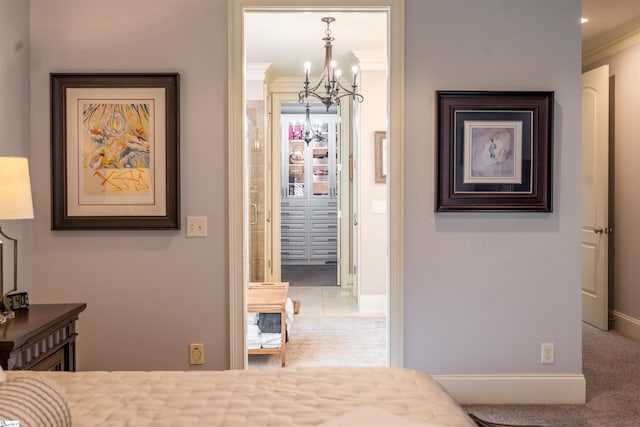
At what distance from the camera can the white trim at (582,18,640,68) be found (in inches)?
179

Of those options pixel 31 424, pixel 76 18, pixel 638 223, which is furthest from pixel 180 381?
pixel 638 223

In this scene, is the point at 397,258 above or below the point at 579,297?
above

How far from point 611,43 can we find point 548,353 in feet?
10.4

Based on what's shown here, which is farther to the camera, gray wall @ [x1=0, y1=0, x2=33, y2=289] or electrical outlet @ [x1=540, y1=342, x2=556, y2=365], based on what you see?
electrical outlet @ [x1=540, y1=342, x2=556, y2=365]

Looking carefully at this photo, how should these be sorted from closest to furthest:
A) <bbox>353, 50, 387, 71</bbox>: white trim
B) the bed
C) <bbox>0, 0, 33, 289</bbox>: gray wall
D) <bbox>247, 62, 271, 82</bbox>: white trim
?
the bed, <bbox>0, 0, 33, 289</bbox>: gray wall, <bbox>353, 50, 387, 71</bbox>: white trim, <bbox>247, 62, 271, 82</bbox>: white trim

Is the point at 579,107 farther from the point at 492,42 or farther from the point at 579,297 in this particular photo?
the point at 579,297

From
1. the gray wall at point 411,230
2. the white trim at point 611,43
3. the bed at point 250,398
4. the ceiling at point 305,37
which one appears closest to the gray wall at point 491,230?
the gray wall at point 411,230

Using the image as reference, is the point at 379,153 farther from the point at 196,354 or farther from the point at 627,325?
the point at 196,354

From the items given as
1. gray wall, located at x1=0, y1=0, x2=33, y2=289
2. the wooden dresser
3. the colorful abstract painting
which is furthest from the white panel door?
gray wall, located at x1=0, y1=0, x2=33, y2=289

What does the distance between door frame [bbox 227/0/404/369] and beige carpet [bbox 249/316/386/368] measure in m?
1.09

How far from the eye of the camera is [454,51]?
10.2ft

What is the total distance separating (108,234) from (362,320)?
313 centimetres

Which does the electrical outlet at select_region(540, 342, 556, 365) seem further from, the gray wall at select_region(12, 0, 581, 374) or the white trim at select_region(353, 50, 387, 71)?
the white trim at select_region(353, 50, 387, 71)

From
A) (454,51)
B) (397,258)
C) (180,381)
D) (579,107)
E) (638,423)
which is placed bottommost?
(638,423)
